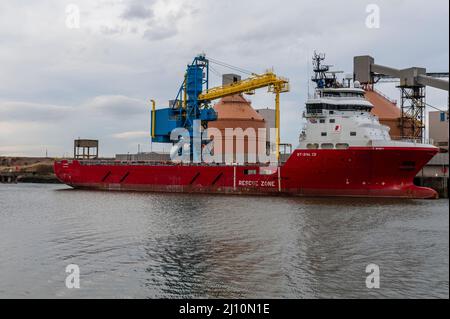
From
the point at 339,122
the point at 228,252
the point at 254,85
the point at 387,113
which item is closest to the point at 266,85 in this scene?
the point at 254,85

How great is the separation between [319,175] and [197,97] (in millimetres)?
13772

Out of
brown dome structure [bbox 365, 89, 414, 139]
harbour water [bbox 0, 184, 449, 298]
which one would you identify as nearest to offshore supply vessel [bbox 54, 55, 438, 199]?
harbour water [bbox 0, 184, 449, 298]

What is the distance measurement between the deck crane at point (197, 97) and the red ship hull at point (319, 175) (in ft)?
12.5

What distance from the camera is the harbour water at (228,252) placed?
9.98 m

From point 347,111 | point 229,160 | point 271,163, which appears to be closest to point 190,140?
point 229,160

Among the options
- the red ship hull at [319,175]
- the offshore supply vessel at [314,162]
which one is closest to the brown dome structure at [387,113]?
the offshore supply vessel at [314,162]

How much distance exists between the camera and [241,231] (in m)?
16.7

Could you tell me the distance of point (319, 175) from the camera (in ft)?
98.1

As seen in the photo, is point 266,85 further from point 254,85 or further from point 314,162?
point 314,162

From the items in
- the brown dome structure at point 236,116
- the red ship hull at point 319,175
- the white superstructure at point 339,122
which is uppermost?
the brown dome structure at point 236,116

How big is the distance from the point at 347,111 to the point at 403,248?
1907 cm

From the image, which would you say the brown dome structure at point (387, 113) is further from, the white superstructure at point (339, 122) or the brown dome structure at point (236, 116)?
the white superstructure at point (339, 122)
